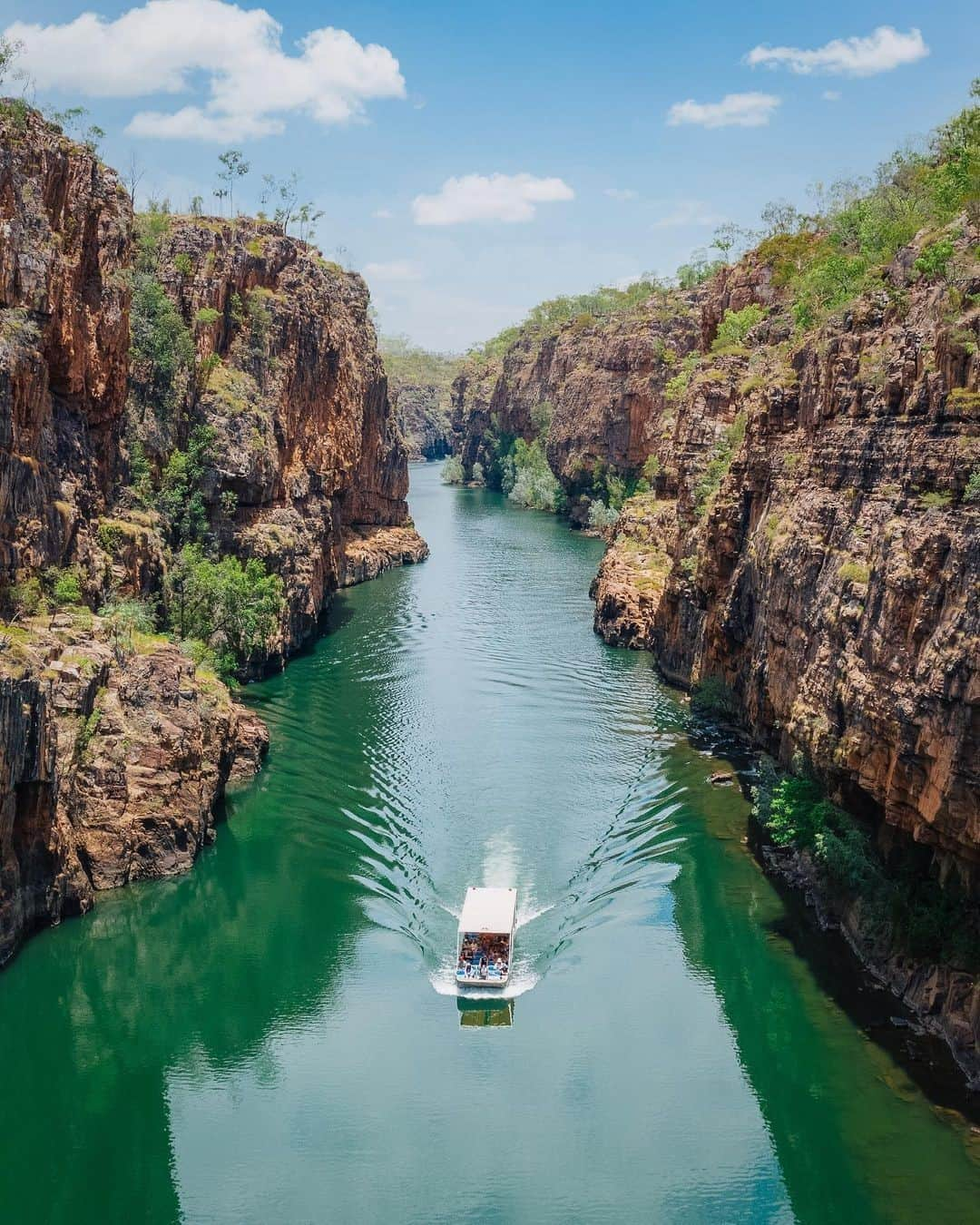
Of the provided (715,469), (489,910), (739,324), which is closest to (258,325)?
(715,469)

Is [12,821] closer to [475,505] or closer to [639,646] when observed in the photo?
[639,646]

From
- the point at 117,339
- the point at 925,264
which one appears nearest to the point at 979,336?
the point at 925,264

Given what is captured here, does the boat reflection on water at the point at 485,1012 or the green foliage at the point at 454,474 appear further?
the green foliage at the point at 454,474

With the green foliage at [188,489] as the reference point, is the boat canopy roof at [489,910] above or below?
below

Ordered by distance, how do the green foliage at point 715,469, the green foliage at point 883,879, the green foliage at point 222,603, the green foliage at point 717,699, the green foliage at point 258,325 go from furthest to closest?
the green foliage at point 258,325
the green foliage at point 715,469
the green foliage at point 222,603
the green foliage at point 717,699
the green foliage at point 883,879

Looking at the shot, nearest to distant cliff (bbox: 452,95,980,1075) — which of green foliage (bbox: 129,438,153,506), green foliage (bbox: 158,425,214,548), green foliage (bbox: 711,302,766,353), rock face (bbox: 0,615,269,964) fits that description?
green foliage (bbox: 711,302,766,353)

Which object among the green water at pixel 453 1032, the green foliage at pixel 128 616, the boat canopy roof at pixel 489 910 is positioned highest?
the green foliage at pixel 128 616

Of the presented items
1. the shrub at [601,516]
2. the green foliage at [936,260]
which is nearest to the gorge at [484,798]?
the green foliage at [936,260]

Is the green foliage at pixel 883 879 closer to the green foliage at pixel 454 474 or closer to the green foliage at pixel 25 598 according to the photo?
the green foliage at pixel 25 598
